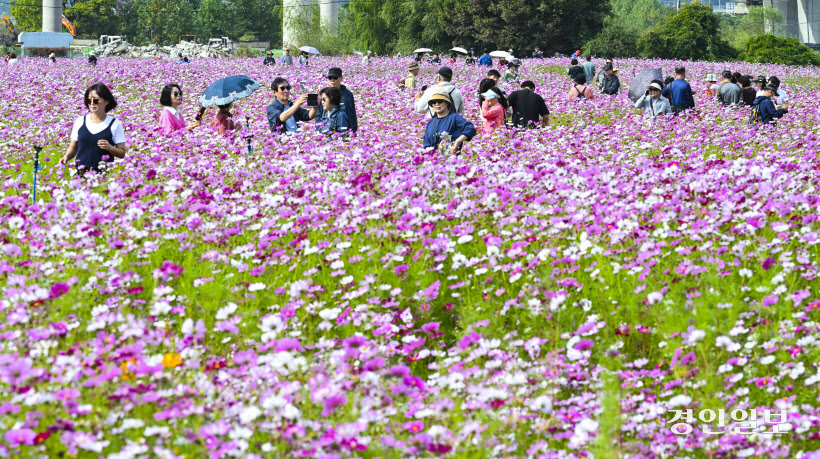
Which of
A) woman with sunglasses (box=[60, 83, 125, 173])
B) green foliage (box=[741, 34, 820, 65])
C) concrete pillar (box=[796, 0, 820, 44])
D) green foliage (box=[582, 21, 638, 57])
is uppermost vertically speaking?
concrete pillar (box=[796, 0, 820, 44])

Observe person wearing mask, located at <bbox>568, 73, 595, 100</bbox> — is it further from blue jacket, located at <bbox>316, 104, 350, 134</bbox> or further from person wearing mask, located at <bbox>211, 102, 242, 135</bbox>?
person wearing mask, located at <bbox>211, 102, 242, 135</bbox>

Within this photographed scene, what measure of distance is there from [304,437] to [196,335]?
0.80 meters

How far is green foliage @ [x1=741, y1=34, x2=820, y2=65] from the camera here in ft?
149

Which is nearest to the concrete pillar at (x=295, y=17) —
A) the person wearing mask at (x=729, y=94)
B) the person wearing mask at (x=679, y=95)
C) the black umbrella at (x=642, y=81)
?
the black umbrella at (x=642, y=81)

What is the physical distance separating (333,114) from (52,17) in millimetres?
72739

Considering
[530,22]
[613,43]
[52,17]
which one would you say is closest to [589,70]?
[530,22]

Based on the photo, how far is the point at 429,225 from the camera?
574 centimetres

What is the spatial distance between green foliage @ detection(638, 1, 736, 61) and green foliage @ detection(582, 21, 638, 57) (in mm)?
1260

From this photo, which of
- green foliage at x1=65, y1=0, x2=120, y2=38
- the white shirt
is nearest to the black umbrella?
the white shirt

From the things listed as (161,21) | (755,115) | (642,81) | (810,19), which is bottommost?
(755,115)

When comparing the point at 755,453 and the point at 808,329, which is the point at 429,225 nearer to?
the point at 808,329

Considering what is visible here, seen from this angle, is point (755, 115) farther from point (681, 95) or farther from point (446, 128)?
point (446, 128)

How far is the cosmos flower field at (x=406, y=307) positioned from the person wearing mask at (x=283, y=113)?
1047 millimetres

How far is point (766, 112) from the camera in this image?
42.1 feet
